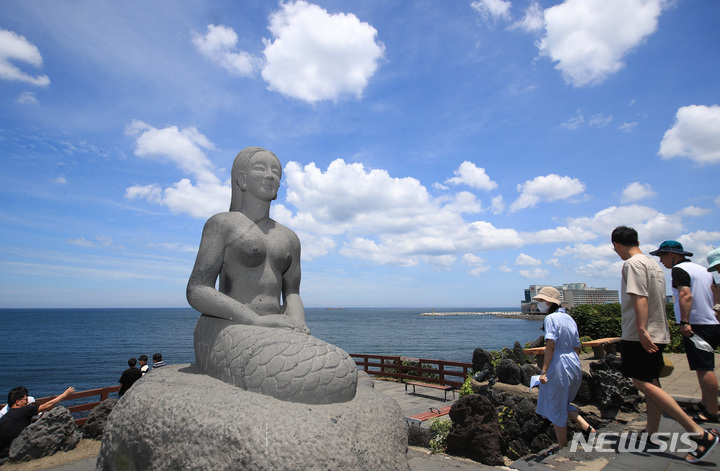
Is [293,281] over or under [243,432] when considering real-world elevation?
over

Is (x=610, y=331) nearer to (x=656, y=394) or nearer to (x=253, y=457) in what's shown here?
(x=656, y=394)

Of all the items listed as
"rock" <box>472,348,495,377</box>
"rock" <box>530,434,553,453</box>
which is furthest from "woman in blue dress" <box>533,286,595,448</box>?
"rock" <box>472,348,495,377</box>

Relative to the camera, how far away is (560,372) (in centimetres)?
395

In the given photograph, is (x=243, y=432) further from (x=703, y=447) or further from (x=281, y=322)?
(x=703, y=447)

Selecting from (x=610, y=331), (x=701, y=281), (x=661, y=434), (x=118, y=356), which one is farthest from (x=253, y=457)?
(x=118, y=356)

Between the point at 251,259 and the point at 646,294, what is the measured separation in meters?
3.38

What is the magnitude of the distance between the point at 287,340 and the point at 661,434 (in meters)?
3.54

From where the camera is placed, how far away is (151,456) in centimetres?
256

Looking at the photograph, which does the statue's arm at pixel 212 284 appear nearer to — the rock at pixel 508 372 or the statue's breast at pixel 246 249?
the statue's breast at pixel 246 249

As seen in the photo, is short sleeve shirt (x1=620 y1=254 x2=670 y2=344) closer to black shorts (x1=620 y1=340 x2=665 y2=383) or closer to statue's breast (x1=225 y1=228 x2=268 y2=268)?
black shorts (x1=620 y1=340 x2=665 y2=383)

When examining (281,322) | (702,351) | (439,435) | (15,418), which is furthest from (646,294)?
(15,418)

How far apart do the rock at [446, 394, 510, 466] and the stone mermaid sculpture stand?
10.7 ft

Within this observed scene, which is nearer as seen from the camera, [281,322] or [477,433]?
[281,322]

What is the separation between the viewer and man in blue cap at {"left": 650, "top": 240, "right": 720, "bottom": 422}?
152 inches
